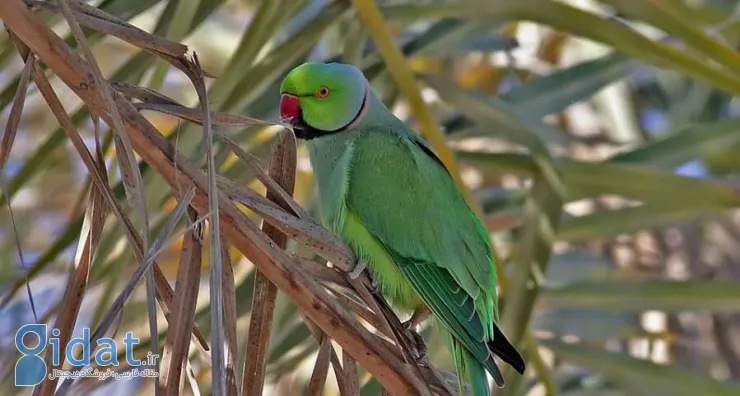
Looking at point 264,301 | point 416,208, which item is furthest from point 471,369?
point 264,301

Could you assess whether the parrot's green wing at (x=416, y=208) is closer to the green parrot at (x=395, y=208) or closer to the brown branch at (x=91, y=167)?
the green parrot at (x=395, y=208)

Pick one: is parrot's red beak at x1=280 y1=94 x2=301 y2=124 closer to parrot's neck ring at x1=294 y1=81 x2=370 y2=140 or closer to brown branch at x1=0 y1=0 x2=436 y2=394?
parrot's neck ring at x1=294 y1=81 x2=370 y2=140

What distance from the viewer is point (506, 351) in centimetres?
133

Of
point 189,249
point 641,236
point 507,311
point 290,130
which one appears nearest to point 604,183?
point 507,311

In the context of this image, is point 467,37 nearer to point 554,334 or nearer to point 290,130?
point 554,334

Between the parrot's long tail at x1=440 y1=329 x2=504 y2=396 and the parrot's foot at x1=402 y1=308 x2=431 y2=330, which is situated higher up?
the parrot's foot at x1=402 y1=308 x2=431 y2=330

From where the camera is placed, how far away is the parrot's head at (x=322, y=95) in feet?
5.13

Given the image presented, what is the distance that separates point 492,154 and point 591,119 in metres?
1.76

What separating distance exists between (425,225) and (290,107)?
31cm

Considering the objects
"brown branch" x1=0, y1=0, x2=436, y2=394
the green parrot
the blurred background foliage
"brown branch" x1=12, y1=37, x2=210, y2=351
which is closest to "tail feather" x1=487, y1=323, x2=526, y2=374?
the green parrot

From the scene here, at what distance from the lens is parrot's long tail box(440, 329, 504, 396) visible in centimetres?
126

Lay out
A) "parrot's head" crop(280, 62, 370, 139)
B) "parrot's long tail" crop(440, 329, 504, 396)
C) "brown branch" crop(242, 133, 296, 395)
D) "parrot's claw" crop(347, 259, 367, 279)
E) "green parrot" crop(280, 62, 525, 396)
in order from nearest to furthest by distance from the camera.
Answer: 1. "brown branch" crop(242, 133, 296, 395)
2. "parrot's claw" crop(347, 259, 367, 279)
3. "parrot's long tail" crop(440, 329, 504, 396)
4. "green parrot" crop(280, 62, 525, 396)
5. "parrot's head" crop(280, 62, 370, 139)

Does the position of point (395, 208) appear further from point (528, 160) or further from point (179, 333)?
point (179, 333)

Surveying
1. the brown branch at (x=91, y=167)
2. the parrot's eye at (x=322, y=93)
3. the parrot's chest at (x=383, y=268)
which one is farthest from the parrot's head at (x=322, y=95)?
the brown branch at (x=91, y=167)
